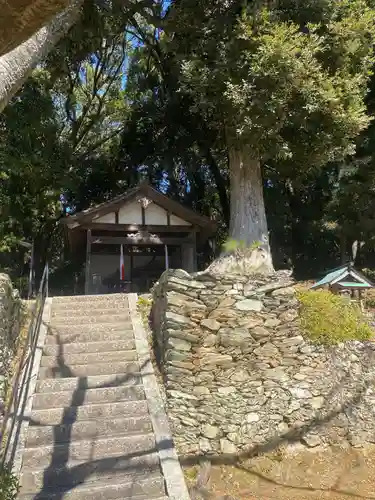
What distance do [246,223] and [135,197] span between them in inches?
155

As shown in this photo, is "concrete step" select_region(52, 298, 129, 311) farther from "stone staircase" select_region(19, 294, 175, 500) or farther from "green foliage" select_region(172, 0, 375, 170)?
"green foliage" select_region(172, 0, 375, 170)

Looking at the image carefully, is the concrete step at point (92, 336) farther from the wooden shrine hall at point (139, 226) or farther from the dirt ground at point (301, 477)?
the wooden shrine hall at point (139, 226)

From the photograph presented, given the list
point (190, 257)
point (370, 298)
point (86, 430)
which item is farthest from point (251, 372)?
point (190, 257)

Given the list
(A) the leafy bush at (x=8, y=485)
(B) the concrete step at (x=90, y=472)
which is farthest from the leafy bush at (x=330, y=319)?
(A) the leafy bush at (x=8, y=485)

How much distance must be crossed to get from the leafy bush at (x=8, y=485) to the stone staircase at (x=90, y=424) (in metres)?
0.15

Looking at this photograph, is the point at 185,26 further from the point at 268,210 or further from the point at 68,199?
the point at 68,199

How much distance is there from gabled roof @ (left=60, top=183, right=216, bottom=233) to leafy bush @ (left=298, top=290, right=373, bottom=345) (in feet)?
20.0

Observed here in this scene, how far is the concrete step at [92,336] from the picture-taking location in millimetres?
7680

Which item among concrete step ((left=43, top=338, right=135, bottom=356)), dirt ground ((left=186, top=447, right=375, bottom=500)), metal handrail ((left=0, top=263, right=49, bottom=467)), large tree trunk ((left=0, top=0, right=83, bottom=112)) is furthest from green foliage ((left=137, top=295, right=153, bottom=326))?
large tree trunk ((left=0, top=0, right=83, bottom=112))

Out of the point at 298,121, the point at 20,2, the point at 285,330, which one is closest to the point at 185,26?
the point at 298,121

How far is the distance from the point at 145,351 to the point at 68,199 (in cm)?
1285

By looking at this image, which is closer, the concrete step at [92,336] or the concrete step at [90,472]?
the concrete step at [90,472]

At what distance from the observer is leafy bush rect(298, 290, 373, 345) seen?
23.9 ft

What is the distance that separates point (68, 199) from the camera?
18703 mm
